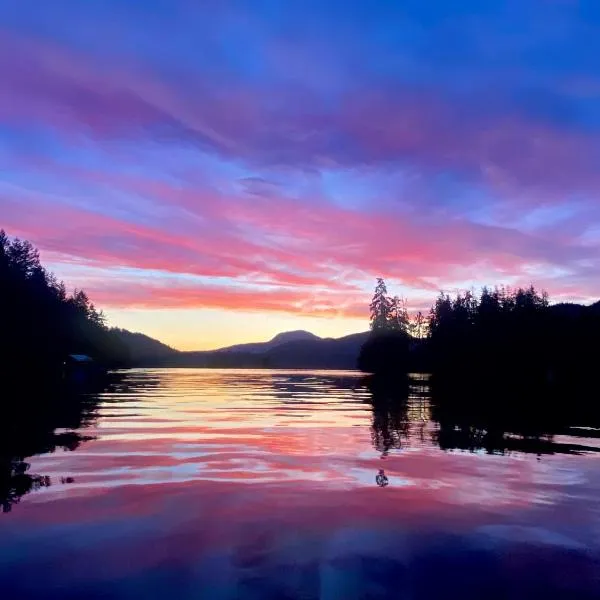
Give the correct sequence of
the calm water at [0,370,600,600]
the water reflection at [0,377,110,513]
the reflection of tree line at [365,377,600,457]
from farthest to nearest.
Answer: the reflection of tree line at [365,377,600,457]
the water reflection at [0,377,110,513]
the calm water at [0,370,600,600]

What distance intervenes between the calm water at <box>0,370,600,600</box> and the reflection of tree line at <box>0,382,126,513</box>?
13 cm

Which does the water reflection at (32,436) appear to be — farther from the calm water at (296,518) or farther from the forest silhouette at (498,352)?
the forest silhouette at (498,352)

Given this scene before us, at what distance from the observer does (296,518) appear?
37.7 ft

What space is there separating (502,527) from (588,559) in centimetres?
188

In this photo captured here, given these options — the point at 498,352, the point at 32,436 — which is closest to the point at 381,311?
the point at 498,352

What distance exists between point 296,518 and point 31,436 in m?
15.2

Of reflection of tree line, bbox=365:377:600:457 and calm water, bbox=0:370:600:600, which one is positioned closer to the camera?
calm water, bbox=0:370:600:600

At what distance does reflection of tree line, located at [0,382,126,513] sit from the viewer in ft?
45.8

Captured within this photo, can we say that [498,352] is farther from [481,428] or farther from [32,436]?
[32,436]

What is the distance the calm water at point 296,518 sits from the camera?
8117 millimetres

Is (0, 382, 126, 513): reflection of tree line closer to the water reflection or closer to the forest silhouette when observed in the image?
the water reflection

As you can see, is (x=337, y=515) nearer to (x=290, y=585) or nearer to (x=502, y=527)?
(x=502, y=527)

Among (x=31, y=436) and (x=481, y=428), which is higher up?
(x=31, y=436)

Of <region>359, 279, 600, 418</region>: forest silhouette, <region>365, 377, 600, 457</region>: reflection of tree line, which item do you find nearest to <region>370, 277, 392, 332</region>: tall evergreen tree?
<region>359, 279, 600, 418</region>: forest silhouette
